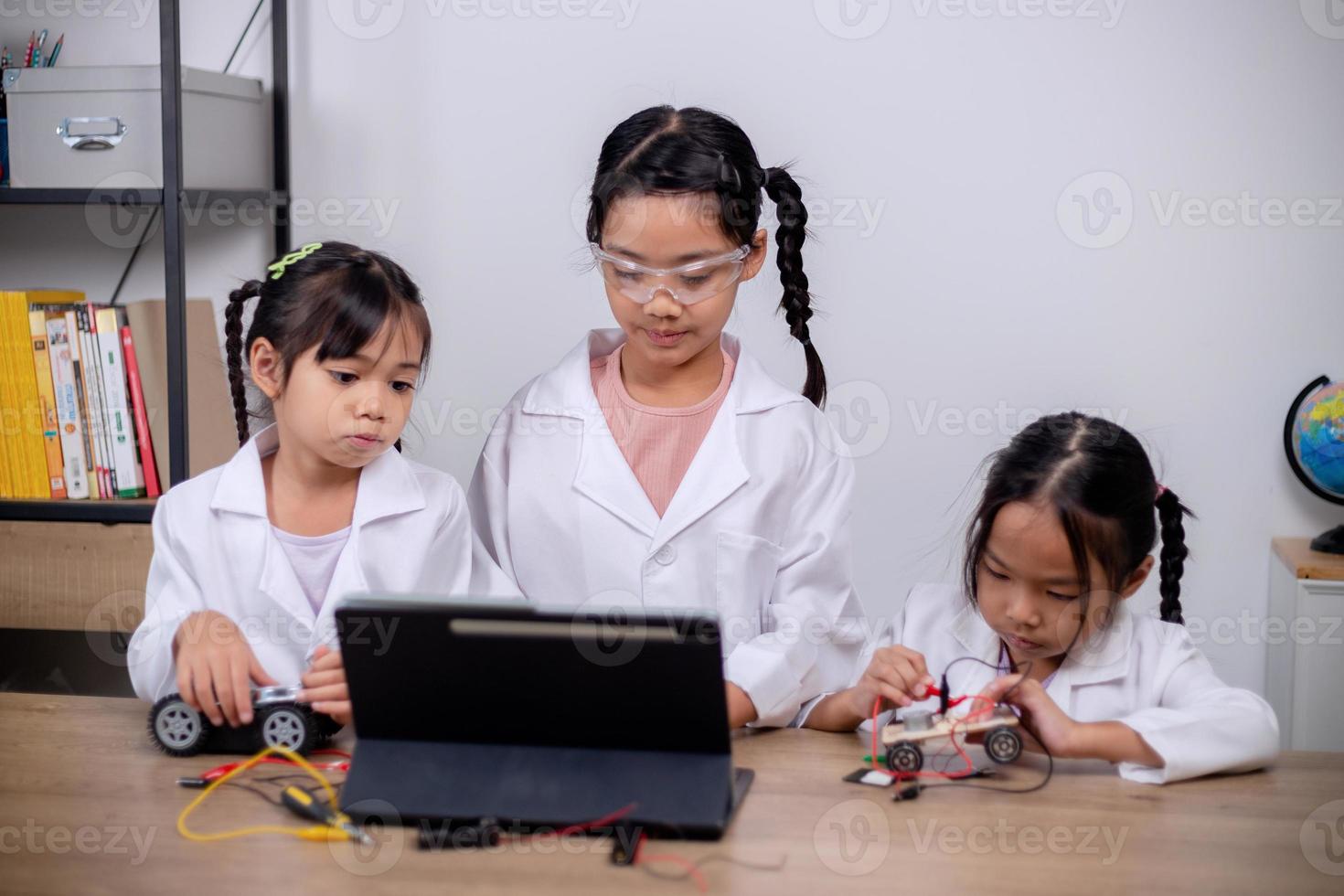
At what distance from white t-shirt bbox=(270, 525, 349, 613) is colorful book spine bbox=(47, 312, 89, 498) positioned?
1200mm

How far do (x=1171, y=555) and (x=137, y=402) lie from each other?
1.98m

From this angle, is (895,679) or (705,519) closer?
(895,679)

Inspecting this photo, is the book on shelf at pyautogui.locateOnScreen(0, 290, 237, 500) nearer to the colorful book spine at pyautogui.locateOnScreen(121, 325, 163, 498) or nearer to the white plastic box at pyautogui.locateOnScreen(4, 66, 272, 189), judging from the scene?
the colorful book spine at pyautogui.locateOnScreen(121, 325, 163, 498)

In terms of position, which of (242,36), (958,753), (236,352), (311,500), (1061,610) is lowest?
(958,753)

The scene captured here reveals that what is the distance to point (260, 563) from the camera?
1.58 meters

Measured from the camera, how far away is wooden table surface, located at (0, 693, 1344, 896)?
1059 millimetres

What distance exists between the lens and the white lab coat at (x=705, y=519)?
5.82 ft

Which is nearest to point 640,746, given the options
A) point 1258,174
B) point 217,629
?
point 217,629

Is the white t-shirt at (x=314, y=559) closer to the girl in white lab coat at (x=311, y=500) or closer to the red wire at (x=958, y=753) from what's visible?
the girl in white lab coat at (x=311, y=500)

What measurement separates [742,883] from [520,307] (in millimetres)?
1926

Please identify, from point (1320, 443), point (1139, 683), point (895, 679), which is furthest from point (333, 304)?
point (1320, 443)

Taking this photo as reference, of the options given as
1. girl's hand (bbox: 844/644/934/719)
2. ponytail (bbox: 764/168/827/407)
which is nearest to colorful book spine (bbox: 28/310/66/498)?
ponytail (bbox: 764/168/827/407)

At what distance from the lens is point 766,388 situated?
6.08 feet

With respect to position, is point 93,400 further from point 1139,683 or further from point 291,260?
point 1139,683
